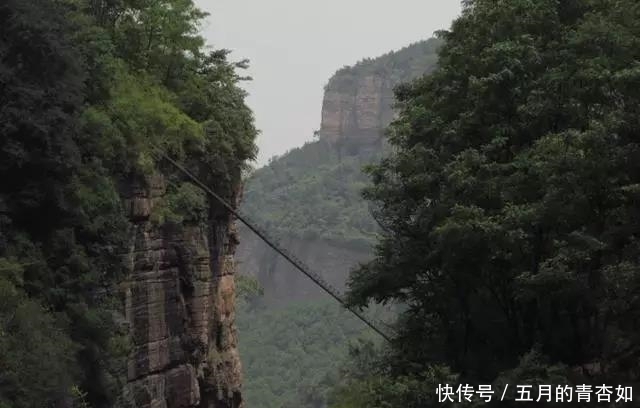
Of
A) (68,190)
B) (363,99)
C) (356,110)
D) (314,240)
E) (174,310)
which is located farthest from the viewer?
(356,110)

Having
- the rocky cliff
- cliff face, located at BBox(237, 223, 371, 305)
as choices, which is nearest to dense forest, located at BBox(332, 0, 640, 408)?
the rocky cliff

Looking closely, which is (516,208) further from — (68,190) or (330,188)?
(330,188)

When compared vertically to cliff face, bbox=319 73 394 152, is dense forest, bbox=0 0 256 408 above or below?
below

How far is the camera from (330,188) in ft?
256

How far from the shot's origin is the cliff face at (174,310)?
1411 centimetres

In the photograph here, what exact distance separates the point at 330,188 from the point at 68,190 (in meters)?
66.3

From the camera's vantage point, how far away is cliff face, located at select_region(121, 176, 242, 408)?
1411 centimetres

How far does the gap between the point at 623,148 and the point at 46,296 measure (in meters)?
7.90

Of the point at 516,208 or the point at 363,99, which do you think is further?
the point at 363,99

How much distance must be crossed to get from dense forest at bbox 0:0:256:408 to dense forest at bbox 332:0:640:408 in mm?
3973

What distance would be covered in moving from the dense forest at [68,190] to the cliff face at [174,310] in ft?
1.51

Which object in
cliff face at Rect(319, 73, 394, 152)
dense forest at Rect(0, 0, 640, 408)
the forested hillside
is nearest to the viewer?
dense forest at Rect(0, 0, 640, 408)

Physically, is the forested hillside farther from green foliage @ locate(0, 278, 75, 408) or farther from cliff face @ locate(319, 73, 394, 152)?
green foliage @ locate(0, 278, 75, 408)

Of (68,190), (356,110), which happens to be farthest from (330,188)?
(68,190)
